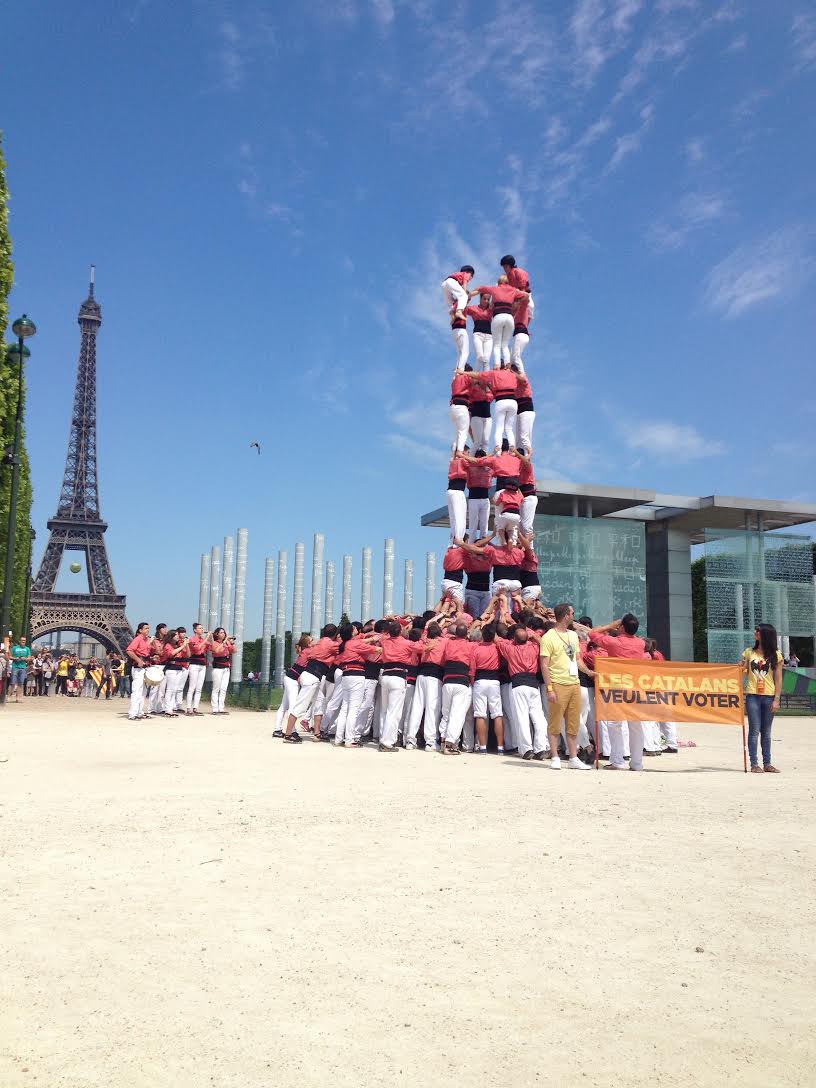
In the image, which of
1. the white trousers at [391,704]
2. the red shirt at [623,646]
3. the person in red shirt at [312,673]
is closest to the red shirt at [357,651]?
the white trousers at [391,704]

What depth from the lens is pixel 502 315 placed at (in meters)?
17.7

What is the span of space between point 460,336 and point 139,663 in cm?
906

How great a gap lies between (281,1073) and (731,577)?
3469cm

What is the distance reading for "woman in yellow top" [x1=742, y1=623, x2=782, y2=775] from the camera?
35.8ft

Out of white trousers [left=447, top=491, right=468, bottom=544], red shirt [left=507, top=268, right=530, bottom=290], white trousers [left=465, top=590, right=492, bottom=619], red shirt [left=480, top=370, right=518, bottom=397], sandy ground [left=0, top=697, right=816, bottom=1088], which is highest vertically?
red shirt [left=507, top=268, right=530, bottom=290]

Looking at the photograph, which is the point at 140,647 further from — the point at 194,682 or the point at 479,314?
the point at 479,314

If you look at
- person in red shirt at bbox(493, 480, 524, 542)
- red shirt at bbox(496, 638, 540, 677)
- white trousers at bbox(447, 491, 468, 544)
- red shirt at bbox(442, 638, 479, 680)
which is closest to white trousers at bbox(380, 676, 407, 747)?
red shirt at bbox(442, 638, 479, 680)

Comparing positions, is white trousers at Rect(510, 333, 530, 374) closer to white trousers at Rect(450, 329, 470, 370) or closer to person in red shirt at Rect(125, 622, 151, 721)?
white trousers at Rect(450, 329, 470, 370)

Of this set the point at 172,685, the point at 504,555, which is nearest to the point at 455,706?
the point at 504,555

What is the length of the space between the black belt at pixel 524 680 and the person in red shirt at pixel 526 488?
18.1ft

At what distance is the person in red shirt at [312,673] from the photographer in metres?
13.4

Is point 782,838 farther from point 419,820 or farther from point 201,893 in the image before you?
point 201,893

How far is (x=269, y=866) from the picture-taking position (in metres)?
5.55

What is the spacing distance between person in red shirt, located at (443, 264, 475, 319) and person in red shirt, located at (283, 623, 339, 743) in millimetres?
7470
